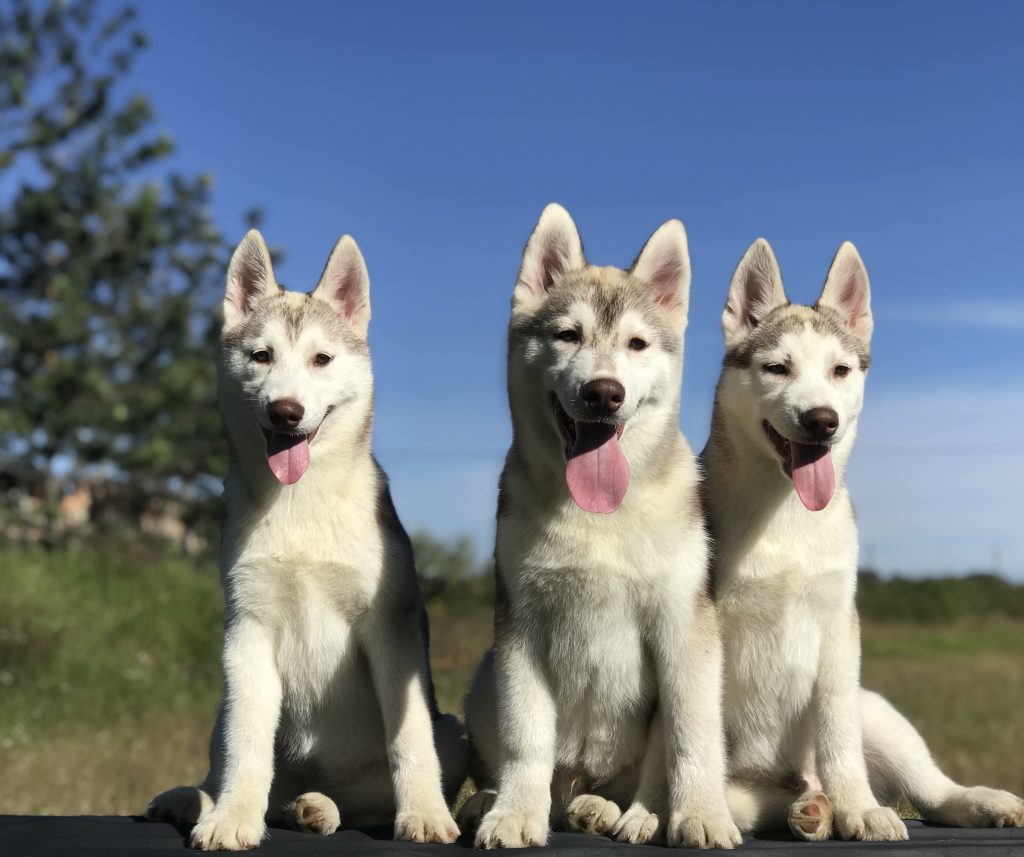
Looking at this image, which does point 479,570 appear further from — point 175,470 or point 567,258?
point 567,258

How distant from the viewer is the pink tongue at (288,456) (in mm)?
4613

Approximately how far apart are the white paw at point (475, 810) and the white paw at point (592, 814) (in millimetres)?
338

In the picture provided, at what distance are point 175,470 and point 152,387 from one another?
2.08 metres

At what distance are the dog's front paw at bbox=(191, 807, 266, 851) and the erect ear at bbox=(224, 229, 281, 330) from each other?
210 cm

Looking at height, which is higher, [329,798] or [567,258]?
Result: [567,258]

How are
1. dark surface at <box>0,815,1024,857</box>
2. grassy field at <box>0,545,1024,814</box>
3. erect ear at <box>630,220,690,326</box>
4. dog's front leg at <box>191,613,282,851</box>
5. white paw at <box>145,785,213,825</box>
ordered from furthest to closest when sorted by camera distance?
grassy field at <box>0,545,1024,814</box> → white paw at <box>145,785,213,825</box> → erect ear at <box>630,220,690,326</box> → dog's front leg at <box>191,613,282,851</box> → dark surface at <box>0,815,1024,857</box>

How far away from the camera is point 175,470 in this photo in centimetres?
2131

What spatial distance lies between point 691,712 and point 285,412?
1943 mm

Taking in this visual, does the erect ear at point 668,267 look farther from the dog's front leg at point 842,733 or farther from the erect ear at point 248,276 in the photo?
the erect ear at point 248,276

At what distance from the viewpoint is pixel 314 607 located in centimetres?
466

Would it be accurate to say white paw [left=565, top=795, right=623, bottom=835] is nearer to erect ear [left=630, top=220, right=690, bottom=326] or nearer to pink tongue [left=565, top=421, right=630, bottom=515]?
pink tongue [left=565, top=421, right=630, bottom=515]

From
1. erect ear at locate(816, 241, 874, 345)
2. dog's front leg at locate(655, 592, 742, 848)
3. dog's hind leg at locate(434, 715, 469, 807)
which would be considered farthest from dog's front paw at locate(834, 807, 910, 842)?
erect ear at locate(816, 241, 874, 345)

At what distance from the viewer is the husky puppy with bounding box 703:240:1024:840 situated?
14.9 ft

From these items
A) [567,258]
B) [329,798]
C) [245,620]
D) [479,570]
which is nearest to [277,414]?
[245,620]
